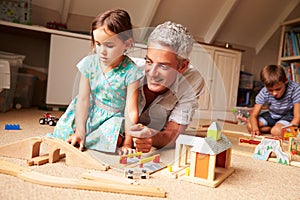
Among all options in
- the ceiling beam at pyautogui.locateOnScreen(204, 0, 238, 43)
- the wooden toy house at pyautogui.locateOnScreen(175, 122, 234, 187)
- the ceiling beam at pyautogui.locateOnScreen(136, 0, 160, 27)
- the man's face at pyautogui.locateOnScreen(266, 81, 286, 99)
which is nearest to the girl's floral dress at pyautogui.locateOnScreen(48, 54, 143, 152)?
the wooden toy house at pyautogui.locateOnScreen(175, 122, 234, 187)

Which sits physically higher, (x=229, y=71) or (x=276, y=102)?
(x=229, y=71)

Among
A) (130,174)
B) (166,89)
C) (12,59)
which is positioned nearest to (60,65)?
(12,59)

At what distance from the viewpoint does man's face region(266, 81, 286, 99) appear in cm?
155

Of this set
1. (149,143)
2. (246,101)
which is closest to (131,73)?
(149,143)

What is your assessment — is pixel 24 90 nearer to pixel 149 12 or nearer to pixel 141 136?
pixel 149 12

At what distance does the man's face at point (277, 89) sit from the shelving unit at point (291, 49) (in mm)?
1012

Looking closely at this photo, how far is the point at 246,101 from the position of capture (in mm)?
2670

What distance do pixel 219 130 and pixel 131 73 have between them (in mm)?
283

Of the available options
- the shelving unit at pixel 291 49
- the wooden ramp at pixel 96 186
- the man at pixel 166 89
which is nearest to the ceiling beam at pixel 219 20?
the shelving unit at pixel 291 49

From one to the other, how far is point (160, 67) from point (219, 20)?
2.01 meters

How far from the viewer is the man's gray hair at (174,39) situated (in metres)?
0.71

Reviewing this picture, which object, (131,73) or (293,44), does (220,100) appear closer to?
(131,73)

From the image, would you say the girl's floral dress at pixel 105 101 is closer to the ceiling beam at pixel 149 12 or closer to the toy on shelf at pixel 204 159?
the toy on shelf at pixel 204 159

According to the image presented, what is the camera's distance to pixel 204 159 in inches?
27.5
